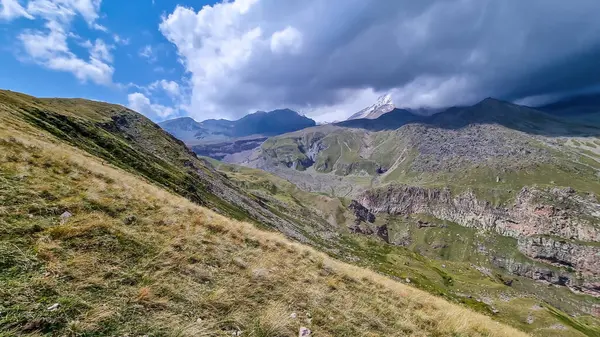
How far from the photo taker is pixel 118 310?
6.77m

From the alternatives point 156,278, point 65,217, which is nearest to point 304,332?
point 156,278

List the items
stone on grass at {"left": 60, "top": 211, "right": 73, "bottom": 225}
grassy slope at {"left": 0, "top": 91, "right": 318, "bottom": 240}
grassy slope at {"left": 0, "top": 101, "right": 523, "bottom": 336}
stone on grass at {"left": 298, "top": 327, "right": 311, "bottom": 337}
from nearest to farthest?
grassy slope at {"left": 0, "top": 101, "right": 523, "bottom": 336}
stone on grass at {"left": 298, "top": 327, "right": 311, "bottom": 337}
stone on grass at {"left": 60, "top": 211, "right": 73, "bottom": 225}
grassy slope at {"left": 0, "top": 91, "right": 318, "bottom": 240}

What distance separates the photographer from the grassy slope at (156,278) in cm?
661

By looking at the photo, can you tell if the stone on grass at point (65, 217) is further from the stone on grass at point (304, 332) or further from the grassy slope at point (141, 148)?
the grassy slope at point (141, 148)

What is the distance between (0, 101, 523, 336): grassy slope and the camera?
21.7ft

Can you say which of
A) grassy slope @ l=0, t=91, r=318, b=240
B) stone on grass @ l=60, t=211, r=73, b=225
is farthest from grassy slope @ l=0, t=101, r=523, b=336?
grassy slope @ l=0, t=91, r=318, b=240

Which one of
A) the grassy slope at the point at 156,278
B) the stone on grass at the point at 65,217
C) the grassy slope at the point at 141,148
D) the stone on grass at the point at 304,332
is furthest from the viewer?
the grassy slope at the point at 141,148

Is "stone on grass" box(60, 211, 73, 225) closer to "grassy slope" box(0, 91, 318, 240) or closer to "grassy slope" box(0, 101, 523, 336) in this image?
"grassy slope" box(0, 101, 523, 336)

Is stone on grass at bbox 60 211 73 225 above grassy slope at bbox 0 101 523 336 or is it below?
above

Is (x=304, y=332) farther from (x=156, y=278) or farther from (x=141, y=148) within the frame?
(x=141, y=148)

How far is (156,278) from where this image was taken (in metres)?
8.52

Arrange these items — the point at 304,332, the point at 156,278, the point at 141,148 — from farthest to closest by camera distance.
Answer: the point at 141,148 → the point at 156,278 → the point at 304,332

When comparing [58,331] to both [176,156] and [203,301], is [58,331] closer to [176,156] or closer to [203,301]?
[203,301]

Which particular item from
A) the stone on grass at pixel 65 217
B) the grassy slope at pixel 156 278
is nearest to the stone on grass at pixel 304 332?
the grassy slope at pixel 156 278
